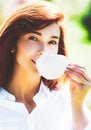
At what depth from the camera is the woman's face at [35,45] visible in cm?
159

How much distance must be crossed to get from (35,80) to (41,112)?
11 cm

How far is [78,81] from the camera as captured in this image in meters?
1.65

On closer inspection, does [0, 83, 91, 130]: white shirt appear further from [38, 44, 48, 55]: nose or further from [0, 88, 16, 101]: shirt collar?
[38, 44, 48, 55]: nose

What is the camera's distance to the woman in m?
1.61

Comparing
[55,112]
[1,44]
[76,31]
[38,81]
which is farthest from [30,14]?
[76,31]

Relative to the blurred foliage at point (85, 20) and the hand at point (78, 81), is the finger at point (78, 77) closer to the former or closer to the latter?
the hand at point (78, 81)

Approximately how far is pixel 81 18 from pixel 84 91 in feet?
7.56

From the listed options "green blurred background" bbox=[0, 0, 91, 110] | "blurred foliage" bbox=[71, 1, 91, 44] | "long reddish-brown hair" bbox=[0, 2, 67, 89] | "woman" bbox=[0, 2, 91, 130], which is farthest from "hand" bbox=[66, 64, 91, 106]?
"blurred foliage" bbox=[71, 1, 91, 44]

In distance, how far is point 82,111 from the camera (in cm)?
172

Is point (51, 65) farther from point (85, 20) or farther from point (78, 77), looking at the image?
point (85, 20)

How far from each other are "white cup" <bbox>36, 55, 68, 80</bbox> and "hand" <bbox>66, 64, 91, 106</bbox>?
0.02 m

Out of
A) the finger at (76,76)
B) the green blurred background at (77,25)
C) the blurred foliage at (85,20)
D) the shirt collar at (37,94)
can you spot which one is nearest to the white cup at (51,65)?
the finger at (76,76)

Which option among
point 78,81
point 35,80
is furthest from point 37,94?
point 78,81

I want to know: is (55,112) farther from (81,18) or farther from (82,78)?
(81,18)
